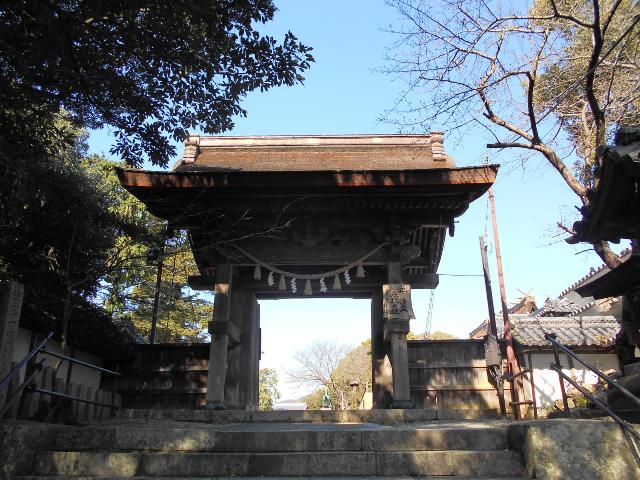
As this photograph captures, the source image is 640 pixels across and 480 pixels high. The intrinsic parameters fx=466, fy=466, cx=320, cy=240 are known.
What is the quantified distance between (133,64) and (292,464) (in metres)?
5.18

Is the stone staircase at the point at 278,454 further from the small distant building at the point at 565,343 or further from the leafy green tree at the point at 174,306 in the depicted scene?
the leafy green tree at the point at 174,306

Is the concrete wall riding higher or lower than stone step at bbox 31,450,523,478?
higher

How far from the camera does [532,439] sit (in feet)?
12.9

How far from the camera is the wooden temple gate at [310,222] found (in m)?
7.68

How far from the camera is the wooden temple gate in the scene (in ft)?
25.2

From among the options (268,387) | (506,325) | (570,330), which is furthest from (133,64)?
(268,387)

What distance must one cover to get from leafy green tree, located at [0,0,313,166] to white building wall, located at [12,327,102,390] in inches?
138

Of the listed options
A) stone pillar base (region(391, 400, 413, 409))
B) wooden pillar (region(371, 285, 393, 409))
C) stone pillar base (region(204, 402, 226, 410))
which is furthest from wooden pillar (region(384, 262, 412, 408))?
stone pillar base (region(204, 402, 226, 410))

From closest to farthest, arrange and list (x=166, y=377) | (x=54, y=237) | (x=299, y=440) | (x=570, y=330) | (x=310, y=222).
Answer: (x=299, y=440)
(x=310, y=222)
(x=54, y=237)
(x=166, y=377)
(x=570, y=330)

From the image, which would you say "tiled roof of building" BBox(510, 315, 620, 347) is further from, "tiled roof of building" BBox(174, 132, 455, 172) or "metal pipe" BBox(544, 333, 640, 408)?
"metal pipe" BBox(544, 333, 640, 408)

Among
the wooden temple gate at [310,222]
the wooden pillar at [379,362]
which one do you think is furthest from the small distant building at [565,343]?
the wooden pillar at [379,362]

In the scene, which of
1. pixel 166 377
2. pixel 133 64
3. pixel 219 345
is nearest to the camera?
pixel 133 64

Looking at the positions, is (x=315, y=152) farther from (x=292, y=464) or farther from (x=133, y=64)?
(x=292, y=464)

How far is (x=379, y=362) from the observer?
9.41 m
